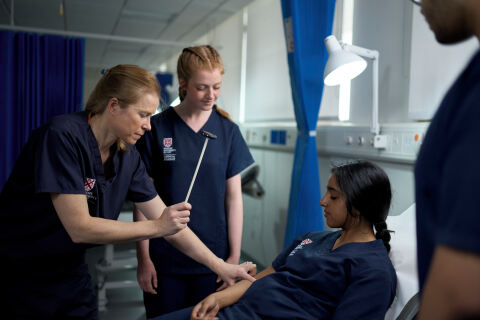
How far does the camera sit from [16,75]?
2.87 meters

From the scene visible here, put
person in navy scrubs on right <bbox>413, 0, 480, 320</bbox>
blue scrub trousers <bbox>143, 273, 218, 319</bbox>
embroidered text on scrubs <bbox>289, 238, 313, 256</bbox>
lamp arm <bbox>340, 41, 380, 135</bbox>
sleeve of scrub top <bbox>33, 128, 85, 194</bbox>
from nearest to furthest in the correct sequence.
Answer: person in navy scrubs on right <bbox>413, 0, 480, 320</bbox>
sleeve of scrub top <bbox>33, 128, 85, 194</bbox>
embroidered text on scrubs <bbox>289, 238, 313, 256</bbox>
blue scrub trousers <bbox>143, 273, 218, 319</bbox>
lamp arm <bbox>340, 41, 380, 135</bbox>

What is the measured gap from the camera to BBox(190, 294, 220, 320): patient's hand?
50.1 inches

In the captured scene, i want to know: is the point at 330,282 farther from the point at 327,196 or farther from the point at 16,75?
the point at 16,75

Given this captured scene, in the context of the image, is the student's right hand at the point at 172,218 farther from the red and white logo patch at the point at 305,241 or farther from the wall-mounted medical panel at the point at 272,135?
the wall-mounted medical panel at the point at 272,135

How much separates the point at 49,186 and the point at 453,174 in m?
0.99

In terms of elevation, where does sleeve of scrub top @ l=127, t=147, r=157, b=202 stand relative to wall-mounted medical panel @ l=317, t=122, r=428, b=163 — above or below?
below

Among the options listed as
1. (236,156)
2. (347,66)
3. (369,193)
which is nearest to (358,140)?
(347,66)

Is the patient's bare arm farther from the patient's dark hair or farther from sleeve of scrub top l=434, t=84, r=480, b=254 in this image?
sleeve of scrub top l=434, t=84, r=480, b=254

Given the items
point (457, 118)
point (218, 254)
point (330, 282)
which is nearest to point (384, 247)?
point (330, 282)

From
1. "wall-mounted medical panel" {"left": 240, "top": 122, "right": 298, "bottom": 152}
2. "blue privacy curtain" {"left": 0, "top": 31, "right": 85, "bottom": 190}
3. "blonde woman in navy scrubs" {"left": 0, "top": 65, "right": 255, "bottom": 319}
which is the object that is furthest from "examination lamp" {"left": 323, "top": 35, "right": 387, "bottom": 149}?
"blue privacy curtain" {"left": 0, "top": 31, "right": 85, "bottom": 190}

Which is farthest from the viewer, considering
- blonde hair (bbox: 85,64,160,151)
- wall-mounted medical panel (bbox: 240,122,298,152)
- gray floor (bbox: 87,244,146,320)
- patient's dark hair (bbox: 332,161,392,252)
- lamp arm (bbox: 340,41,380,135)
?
wall-mounted medical panel (bbox: 240,122,298,152)

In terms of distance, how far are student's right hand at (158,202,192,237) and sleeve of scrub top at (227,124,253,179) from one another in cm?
50

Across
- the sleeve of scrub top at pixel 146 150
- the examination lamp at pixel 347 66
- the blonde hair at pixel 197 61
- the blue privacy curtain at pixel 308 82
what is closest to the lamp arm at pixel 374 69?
the examination lamp at pixel 347 66

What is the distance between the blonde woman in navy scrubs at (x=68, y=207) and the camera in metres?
1.11
